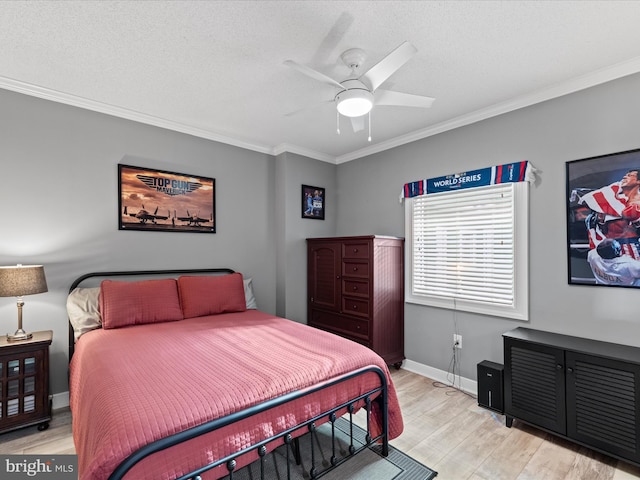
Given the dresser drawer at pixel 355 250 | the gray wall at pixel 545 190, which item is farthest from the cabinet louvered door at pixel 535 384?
the dresser drawer at pixel 355 250

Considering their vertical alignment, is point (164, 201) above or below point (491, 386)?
above

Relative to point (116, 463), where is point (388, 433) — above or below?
below

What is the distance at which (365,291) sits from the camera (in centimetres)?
353

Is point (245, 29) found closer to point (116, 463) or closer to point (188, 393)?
point (188, 393)

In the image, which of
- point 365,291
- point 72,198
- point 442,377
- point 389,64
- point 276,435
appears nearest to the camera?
point 276,435

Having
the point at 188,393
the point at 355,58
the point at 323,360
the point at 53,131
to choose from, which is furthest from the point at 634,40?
the point at 53,131

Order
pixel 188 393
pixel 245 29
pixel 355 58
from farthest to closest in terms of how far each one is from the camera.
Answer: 1. pixel 355 58
2. pixel 245 29
3. pixel 188 393

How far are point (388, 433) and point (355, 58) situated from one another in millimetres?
2468

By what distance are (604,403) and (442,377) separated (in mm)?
1452

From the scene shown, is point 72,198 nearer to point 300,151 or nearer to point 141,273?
point 141,273

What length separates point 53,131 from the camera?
282cm

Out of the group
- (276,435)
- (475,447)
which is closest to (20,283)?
(276,435)

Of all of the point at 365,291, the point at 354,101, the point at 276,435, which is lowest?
the point at 276,435

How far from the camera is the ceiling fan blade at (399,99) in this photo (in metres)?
2.20
